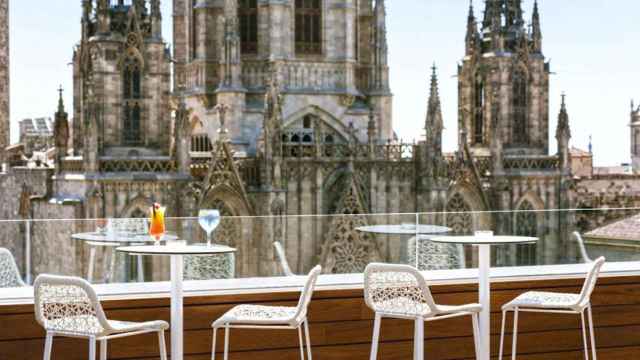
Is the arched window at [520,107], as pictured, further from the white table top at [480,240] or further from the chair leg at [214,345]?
the chair leg at [214,345]

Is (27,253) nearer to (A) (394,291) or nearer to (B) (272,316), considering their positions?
(B) (272,316)

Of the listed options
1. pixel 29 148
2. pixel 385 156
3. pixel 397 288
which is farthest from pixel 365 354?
pixel 29 148

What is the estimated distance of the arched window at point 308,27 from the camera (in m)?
41.6

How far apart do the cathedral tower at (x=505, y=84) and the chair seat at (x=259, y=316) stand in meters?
33.4

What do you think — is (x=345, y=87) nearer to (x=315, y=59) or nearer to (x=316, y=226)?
(x=315, y=59)

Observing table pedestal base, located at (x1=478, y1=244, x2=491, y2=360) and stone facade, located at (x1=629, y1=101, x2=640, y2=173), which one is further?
stone facade, located at (x1=629, y1=101, x2=640, y2=173)

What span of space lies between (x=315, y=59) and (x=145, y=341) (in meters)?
31.5

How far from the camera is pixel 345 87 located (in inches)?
1634

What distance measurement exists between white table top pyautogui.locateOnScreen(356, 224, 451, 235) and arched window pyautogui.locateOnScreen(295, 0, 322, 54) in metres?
29.9

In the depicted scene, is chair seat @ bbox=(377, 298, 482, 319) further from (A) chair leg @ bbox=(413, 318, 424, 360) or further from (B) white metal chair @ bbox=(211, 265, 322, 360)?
(B) white metal chair @ bbox=(211, 265, 322, 360)

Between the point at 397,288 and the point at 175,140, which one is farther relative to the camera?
the point at 175,140

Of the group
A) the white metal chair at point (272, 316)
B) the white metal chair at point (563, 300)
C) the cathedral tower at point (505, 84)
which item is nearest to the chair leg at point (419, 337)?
the white metal chair at point (272, 316)

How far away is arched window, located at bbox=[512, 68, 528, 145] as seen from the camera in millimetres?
43219

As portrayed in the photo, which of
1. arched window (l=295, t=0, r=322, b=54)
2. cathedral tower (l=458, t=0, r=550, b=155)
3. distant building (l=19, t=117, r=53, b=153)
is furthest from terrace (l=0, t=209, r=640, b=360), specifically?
distant building (l=19, t=117, r=53, b=153)
